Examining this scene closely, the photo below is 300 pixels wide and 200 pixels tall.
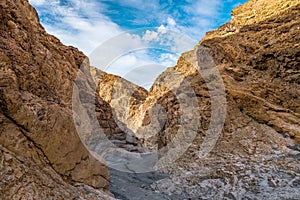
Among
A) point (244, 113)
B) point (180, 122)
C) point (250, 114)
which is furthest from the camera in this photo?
point (180, 122)

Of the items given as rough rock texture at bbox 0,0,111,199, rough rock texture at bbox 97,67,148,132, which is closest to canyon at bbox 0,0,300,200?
rough rock texture at bbox 0,0,111,199

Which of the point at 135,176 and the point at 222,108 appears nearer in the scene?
the point at 135,176

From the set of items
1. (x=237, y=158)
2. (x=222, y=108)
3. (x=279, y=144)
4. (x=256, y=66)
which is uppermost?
(x=256, y=66)

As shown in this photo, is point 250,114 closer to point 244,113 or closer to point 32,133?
point 244,113

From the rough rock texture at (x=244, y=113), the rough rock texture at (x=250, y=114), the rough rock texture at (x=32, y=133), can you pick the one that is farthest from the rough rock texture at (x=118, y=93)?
the rough rock texture at (x=32, y=133)

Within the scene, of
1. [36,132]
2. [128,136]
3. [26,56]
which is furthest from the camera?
[128,136]

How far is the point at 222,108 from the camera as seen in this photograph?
74.3ft

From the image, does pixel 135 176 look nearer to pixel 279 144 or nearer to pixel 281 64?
pixel 279 144

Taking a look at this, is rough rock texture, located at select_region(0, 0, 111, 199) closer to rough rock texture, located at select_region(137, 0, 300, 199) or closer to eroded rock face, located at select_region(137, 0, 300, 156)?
rough rock texture, located at select_region(137, 0, 300, 199)

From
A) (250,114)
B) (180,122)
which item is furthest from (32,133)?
(250,114)

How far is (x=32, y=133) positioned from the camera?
Answer: 7582 millimetres

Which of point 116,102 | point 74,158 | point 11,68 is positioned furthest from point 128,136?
point 116,102

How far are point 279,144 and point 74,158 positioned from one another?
16.2 metres

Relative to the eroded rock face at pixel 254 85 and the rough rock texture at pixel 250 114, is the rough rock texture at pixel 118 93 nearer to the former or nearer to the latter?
the eroded rock face at pixel 254 85
